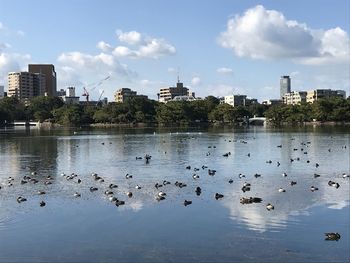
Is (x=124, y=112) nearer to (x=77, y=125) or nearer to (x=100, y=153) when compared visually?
(x=77, y=125)

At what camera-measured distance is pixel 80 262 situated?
53.7ft

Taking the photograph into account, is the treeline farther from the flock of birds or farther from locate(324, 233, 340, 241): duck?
locate(324, 233, 340, 241): duck

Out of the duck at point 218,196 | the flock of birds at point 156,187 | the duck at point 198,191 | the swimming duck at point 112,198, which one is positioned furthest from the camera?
the duck at point 198,191

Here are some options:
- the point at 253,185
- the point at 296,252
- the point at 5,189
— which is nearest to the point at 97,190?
the point at 5,189

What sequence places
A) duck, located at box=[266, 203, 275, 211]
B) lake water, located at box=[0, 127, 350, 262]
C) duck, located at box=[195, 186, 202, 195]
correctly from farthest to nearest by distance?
duck, located at box=[195, 186, 202, 195], duck, located at box=[266, 203, 275, 211], lake water, located at box=[0, 127, 350, 262]

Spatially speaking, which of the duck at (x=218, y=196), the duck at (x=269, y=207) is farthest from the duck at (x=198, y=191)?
the duck at (x=269, y=207)

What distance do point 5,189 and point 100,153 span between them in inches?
1017

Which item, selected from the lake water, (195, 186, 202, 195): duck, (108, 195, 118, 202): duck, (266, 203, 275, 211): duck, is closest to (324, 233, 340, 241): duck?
the lake water

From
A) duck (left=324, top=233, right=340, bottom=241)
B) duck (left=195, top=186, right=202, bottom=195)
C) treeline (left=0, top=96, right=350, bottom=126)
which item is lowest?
duck (left=324, top=233, right=340, bottom=241)

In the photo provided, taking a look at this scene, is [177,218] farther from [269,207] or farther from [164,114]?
[164,114]

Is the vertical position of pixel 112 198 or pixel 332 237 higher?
pixel 112 198

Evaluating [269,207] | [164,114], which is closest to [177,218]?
[269,207]

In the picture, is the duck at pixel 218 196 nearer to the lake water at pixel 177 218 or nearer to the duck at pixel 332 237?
the lake water at pixel 177 218

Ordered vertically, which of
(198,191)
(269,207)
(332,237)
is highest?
(198,191)
